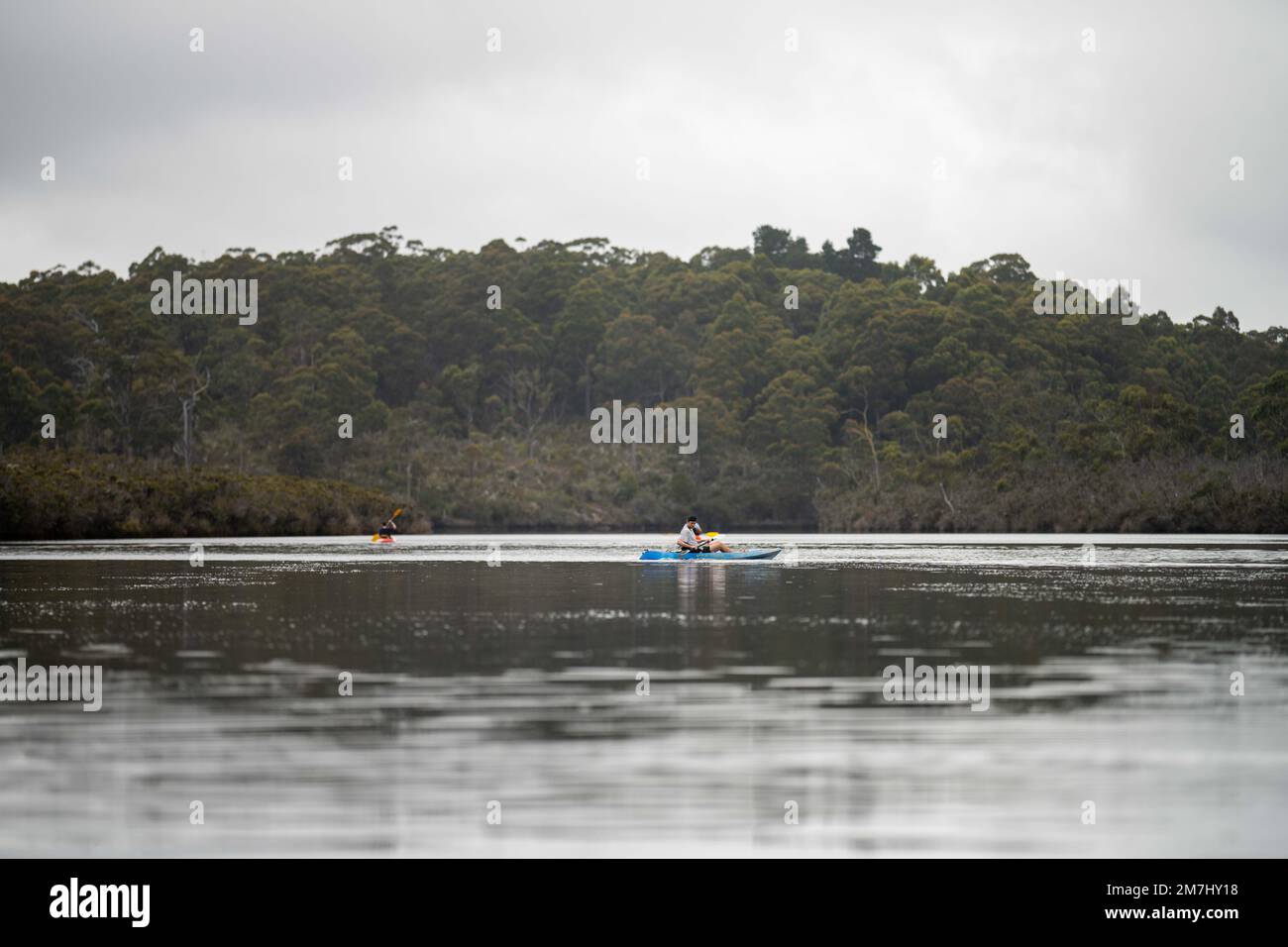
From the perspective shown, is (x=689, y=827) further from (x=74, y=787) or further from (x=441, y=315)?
(x=441, y=315)

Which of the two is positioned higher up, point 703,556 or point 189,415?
point 189,415

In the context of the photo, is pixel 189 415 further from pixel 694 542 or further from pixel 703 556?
pixel 703 556

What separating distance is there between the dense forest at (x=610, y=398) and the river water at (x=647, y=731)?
43.5m

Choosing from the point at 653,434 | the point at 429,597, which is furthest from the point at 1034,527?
the point at 429,597

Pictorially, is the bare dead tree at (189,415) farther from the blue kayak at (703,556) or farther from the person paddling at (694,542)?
the blue kayak at (703,556)

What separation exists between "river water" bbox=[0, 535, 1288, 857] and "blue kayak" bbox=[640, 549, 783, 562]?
1376cm

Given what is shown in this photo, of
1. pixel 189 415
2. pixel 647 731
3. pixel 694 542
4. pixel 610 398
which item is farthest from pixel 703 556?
pixel 610 398

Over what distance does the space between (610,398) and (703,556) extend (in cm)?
7703

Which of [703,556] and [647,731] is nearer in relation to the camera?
[647,731]

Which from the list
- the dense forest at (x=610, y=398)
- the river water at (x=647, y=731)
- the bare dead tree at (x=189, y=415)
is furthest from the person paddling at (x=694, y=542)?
the bare dead tree at (x=189, y=415)

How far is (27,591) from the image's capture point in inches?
1018

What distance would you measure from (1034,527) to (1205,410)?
1599 cm

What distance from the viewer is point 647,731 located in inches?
414

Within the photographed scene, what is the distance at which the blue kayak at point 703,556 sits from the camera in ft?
120
